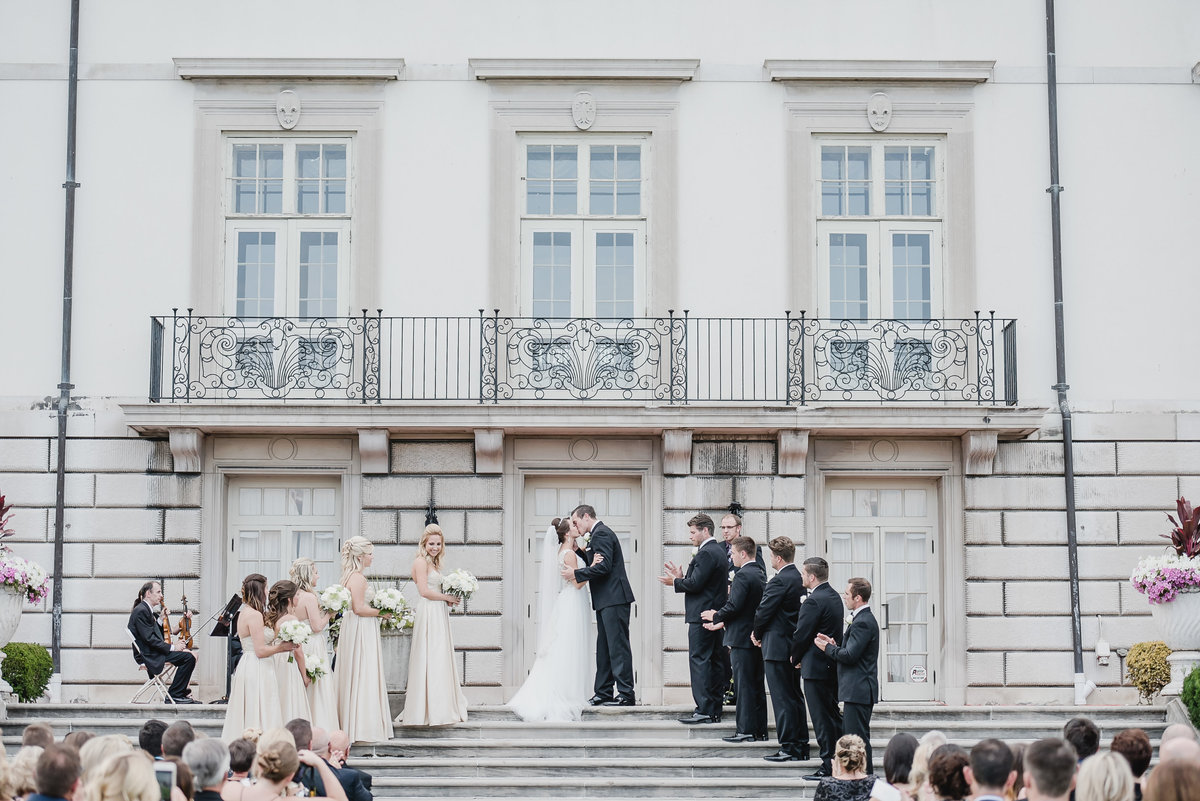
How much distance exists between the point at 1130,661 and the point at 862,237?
504cm

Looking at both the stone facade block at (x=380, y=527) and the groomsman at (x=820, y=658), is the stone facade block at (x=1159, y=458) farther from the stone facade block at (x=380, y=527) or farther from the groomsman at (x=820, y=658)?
the stone facade block at (x=380, y=527)

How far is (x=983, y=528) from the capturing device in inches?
651

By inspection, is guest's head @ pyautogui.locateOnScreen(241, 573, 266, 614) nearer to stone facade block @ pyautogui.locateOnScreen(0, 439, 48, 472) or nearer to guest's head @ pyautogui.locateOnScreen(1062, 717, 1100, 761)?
stone facade block @ pyautogui.locateOnScreen(0, 439, 48, 472)

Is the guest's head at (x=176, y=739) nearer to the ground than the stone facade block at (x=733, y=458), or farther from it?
nearer to the ground

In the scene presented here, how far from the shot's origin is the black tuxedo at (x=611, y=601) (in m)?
14.4

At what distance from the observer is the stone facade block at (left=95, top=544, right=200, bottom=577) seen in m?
16.3

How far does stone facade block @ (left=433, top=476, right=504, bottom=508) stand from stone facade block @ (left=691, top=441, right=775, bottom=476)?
6.52ft

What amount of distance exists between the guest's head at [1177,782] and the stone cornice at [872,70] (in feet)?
39.1

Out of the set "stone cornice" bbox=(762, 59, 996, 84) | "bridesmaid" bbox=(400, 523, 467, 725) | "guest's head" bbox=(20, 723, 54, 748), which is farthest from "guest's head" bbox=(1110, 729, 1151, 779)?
"stone cornice" bbox=(762, 59, 996, 84)

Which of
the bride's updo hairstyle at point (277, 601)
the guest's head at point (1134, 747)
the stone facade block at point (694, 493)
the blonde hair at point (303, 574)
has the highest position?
the stone facade block at point (694, 493)

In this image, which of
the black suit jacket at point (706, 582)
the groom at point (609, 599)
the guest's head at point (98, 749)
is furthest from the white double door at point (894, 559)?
the guest's head at point (98, 749)

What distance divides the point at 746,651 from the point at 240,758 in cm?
589

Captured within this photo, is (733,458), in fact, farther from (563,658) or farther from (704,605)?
(563,658)

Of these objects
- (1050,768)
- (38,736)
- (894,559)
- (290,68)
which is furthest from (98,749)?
(894,559)
